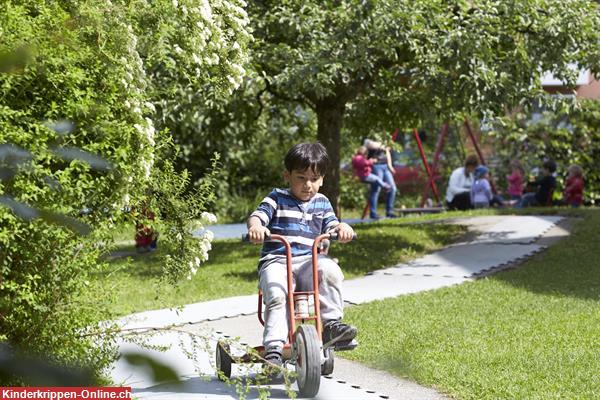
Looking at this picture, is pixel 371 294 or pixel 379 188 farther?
pixel 379 188

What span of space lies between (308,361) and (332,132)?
7411 millimetres

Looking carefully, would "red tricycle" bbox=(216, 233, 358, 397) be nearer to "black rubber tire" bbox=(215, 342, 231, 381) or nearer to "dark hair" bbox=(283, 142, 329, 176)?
"black rubber tire" bbox=(215, 342, 231, 381)

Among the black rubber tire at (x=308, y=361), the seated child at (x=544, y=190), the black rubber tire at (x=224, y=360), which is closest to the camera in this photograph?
the black rubber tire at (x=308, y=361)

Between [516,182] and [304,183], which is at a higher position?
[304,183]

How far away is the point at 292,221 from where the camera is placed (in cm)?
504

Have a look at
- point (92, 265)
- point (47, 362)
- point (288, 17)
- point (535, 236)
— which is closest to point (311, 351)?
point (92, 265)

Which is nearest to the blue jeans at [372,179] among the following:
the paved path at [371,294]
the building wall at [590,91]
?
the paved path at [371,294]

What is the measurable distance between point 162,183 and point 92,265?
1.78 feet

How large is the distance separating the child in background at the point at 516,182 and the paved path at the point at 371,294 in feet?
13.7

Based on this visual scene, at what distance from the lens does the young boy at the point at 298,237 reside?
15.6 ft

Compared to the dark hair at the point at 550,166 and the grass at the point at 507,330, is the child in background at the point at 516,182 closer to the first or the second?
the dark hair at the point at 550,166

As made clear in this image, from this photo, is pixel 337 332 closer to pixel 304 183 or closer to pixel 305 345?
pixel 305 345

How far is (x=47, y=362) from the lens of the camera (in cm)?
67

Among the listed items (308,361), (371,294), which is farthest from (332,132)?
(308,361)
